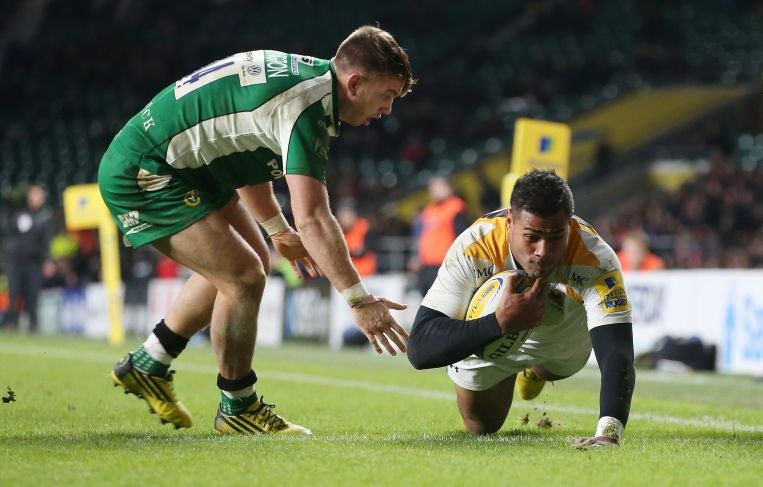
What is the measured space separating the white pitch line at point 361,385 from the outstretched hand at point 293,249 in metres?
2.02

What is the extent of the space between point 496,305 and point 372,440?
3.01ft

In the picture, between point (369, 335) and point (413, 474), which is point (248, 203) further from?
point (413, 474)

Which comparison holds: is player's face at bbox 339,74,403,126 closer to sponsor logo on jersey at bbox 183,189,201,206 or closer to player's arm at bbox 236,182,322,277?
sponsor logo on jersey at bbox 183,189,201,206

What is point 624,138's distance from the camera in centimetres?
2867

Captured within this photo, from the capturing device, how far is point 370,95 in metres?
5.29

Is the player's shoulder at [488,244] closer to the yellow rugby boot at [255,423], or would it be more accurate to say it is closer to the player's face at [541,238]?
the player's face at [541,238]

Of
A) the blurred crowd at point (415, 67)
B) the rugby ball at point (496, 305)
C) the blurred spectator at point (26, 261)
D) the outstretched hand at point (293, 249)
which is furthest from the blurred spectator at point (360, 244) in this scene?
the rugby ball at point (496, 305)

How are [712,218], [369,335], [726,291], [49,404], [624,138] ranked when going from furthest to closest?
[624,138], [712,218], [726,291], [49,404], [369,335]

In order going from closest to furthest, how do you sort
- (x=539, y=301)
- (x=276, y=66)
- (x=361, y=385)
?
(x=539, y=301), (x=276, y=66), (x=361, y=385)

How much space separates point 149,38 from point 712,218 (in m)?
18.0

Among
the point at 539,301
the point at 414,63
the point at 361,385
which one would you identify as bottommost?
the point at 361,385

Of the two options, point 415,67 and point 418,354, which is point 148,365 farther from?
point 415,67

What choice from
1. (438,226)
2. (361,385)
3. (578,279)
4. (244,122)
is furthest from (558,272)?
(438,226)

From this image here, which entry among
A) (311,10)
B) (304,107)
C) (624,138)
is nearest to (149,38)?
(311,10)
